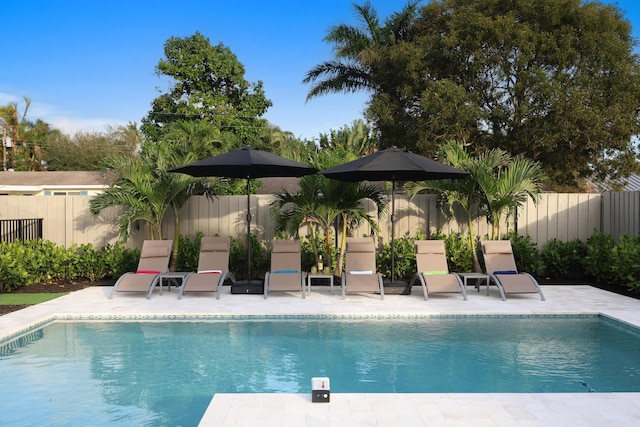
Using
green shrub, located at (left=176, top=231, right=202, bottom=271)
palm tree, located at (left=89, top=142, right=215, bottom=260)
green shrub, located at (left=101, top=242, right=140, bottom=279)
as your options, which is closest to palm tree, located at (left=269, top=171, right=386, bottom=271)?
green shrub, located at (left=176, top=231, right=202, bottom=271)

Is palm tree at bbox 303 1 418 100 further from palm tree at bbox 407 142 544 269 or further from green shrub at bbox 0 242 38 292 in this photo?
green shrub at bbox 0 242 38 292

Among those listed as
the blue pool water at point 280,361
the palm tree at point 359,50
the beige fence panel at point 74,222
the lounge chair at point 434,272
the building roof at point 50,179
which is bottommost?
the blue pool water at point 280,361

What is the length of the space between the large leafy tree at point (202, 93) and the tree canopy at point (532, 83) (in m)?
15.8

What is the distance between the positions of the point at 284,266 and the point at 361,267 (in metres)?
1.41

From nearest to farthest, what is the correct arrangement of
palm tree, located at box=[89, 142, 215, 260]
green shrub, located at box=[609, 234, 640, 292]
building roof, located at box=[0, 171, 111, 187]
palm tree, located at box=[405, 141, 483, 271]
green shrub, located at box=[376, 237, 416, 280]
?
1. green shrub, located at box=[609, 234, 640, 292]
2. palm tree, located at box=[89, 142, 215, 260]
3. palm tree, located at box=[405, 141, 483, 271]
4. green shrub, located at box=[376, 237, 416, 280]
5. building roof, located at box=[0, 171, 111, 187]

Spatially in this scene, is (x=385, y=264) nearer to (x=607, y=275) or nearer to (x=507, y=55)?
(x=607, y=275)

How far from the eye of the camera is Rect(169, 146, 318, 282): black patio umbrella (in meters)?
9.00

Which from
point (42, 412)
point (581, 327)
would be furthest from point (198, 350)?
point (581, 327)

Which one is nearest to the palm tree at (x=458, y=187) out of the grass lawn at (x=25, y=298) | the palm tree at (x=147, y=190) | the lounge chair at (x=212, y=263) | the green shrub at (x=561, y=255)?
the green shrub at (x=561, y=255)

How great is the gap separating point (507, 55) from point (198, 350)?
1578 centimetres

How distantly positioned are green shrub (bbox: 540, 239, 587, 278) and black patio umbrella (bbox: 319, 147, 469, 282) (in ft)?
11.6

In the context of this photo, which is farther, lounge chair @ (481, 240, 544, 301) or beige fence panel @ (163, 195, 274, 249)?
beige fence panel @ (163, 195, 274, 249)

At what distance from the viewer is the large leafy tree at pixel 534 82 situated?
17391 mm

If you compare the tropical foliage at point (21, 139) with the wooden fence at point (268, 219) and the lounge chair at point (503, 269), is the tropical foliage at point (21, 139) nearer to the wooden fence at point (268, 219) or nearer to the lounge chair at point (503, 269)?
the wooden fence at point (268, 219)
